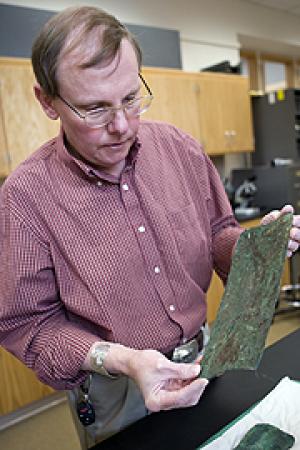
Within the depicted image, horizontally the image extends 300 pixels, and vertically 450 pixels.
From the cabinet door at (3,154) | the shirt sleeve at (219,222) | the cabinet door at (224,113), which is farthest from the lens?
the cabinet door at (224,113)

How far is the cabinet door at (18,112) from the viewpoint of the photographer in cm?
245

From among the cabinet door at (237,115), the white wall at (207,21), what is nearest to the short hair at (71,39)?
the white wall at (207,21)

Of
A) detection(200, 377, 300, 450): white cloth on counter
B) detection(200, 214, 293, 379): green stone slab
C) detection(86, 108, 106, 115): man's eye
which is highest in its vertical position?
detection(86, 108, 106, 115): man's eye

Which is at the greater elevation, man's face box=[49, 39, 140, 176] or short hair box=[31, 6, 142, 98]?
short hair box=[31, 6, 142, 98]

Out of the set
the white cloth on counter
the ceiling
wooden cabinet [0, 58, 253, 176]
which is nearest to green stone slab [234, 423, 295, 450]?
the white cloth on counter

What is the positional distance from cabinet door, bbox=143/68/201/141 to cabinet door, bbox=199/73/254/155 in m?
0.08

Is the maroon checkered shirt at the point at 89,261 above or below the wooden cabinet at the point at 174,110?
below

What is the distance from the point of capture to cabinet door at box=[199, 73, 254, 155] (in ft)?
11.5

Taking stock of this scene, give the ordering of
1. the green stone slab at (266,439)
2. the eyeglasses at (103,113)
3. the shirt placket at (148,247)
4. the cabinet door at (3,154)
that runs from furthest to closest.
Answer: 1. the cabinet door at (3,154)
2. the shirt placket at (148,247)
3. the eyeglasses at (103,113)
4. the green stone slab at (266,439)

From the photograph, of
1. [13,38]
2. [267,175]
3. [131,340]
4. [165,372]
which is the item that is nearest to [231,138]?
[267,175]

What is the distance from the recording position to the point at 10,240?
96 cm

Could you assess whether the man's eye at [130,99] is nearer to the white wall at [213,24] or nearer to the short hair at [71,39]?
the short hair at [71,39]

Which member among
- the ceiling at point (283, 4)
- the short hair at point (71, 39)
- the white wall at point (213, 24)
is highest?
the ceiling at point (283, 4)

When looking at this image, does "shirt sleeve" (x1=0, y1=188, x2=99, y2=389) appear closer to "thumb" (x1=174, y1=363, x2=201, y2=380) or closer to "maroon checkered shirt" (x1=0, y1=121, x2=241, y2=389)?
"maroon checkered shirt" (x1=0, y1=121, x2=241, y2=389)
